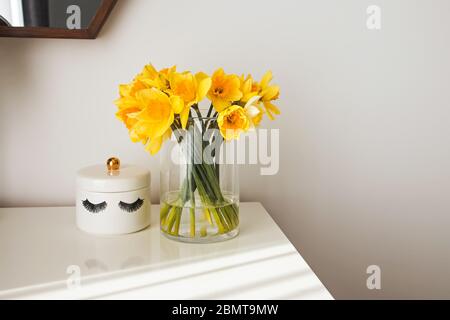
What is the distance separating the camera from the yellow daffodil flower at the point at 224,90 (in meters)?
0.77

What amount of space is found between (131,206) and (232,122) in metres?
0.25

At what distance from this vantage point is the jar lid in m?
0.81

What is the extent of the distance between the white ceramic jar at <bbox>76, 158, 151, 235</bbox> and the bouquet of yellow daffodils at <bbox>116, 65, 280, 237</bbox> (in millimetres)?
55

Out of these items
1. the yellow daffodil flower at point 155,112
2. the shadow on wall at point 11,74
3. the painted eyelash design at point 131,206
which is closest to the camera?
the yellow daffodil flower at point 155,112

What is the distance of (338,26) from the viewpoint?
105 cm

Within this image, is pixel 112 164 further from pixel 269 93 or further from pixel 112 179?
pixel 269 93

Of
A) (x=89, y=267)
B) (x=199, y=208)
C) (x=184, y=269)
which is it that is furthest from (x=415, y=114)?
(x=89, y=267)

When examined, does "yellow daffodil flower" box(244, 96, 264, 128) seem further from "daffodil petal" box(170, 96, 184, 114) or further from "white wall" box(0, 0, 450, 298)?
"white wall" box(0, 0, 450, 298)

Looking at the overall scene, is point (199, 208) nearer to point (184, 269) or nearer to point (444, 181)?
point (184, 269)

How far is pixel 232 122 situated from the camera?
742 mm

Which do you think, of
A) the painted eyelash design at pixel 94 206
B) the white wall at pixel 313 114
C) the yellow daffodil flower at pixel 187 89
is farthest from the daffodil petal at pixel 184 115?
the white wall at pixel 313 114

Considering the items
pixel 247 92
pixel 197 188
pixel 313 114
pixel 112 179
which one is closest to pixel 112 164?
pixel 112 179

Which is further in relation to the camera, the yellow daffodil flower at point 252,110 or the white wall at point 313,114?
the white wall at point 313,114

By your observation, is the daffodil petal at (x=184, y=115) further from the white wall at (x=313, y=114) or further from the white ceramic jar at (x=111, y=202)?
the white wall at (x=313, y=114)
